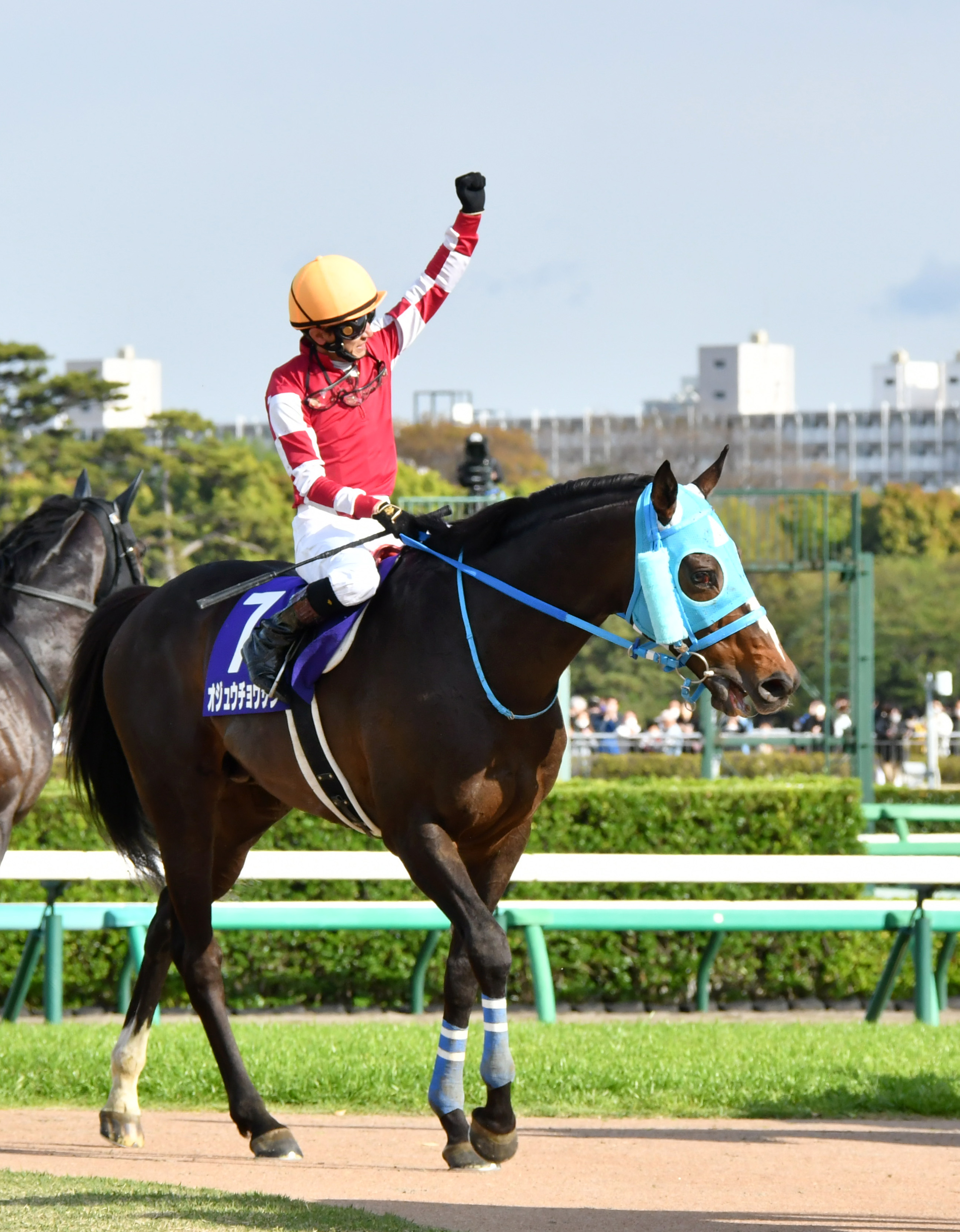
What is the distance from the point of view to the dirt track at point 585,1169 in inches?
184

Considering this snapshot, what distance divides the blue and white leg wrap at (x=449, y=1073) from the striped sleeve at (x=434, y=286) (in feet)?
6.92

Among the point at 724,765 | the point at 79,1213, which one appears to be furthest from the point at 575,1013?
the point at 724,765

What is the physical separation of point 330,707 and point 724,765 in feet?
52.5

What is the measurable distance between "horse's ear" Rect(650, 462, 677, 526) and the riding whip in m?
0.72

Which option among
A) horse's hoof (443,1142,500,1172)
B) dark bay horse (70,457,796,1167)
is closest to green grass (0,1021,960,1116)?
dark bay horse (70,457,796,1167)

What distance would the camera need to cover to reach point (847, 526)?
5319 centimetres

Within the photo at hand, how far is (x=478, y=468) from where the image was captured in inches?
469

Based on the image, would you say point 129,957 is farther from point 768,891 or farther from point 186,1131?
point 768,891

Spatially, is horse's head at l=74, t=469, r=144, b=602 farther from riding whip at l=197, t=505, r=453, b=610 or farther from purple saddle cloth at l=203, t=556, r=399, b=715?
purple saddle cloth at l=203, t=556, r=399, b=715

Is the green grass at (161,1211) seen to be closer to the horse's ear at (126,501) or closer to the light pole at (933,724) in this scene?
the horse's ear at (126,501)

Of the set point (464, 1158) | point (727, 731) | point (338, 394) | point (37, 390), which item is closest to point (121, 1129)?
point (464, 1158)

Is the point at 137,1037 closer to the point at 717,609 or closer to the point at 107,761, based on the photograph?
the point at 107,761

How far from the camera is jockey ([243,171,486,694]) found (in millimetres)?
5086

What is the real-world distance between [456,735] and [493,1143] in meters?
1.15
